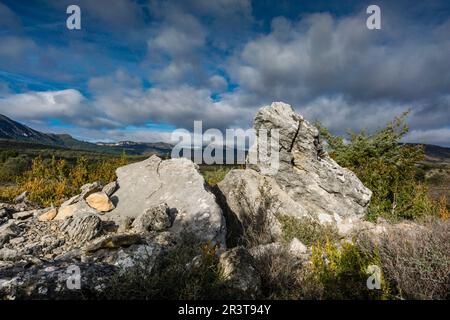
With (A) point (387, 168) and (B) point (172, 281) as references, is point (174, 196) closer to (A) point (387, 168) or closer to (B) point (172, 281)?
(B) point (172, 281)

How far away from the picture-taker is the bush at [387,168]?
10.9 m

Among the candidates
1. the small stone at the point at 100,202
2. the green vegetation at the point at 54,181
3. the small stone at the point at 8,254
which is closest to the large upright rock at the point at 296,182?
the small stone at the point at 100,202

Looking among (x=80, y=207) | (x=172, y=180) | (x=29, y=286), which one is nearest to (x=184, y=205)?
(x=172, y=180)

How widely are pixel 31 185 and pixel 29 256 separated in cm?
751

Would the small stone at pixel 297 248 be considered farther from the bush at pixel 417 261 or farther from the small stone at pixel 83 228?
the small stone at pixel 83 228

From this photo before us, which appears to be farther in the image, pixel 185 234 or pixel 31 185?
pixel 31 185

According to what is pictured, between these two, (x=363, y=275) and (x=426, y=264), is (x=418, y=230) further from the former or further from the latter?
(x=363, y=275)

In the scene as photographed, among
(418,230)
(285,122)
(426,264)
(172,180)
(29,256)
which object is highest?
(285,122)

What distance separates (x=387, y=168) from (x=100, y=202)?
1110 cm

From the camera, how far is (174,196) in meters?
8.06

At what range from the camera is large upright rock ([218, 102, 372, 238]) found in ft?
30.5

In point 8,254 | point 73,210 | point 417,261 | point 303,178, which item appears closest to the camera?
point 417,261

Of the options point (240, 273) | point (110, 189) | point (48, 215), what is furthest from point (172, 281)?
point (48, 215)
